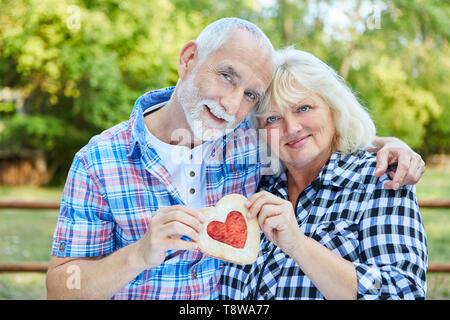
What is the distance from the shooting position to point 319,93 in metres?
1.45

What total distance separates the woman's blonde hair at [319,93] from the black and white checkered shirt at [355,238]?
0.07 meters

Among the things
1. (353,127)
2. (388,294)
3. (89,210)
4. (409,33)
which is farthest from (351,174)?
(409,33)

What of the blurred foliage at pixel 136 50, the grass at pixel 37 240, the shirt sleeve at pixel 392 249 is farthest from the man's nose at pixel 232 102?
the blurred foliage at pixel 136 50

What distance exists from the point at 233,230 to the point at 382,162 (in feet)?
1.71

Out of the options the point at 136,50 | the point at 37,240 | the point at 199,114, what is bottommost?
the point at 37,240

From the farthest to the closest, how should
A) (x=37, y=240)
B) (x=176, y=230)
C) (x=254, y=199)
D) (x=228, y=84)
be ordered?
(x=37, y=240)
(x=228, y=84)
(x=254, y=199)
(x=176, y=230)

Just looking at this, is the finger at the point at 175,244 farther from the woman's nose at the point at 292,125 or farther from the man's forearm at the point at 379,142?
the man's forearm at the point at 379,142

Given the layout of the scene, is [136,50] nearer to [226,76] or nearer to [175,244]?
[226,76]

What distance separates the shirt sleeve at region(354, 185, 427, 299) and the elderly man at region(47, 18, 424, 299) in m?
0.09

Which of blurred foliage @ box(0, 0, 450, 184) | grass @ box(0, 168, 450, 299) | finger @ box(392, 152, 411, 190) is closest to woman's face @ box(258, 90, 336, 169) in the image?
finger @ box(392, 152, 411, 190)

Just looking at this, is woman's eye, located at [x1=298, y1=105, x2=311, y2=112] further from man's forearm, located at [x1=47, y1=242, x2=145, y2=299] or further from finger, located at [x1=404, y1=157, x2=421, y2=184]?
man's forearm, located at [x1=47, y1=242, x2=145, y2=299]

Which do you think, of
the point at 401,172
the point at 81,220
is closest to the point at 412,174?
the point at 401,172

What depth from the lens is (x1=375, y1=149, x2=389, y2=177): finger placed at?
1.26 meters

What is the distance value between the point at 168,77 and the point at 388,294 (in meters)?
9.60
